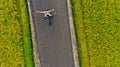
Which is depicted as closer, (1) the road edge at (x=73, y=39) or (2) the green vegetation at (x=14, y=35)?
A: (2) the green vegetation at (x=14, y=35)

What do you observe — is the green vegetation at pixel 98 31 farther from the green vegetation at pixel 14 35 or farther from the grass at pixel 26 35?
the green vegetation at pixel 14 35

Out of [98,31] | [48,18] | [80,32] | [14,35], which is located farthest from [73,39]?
[14,35]

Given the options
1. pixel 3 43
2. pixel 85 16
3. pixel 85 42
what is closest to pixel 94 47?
pixel 85 42

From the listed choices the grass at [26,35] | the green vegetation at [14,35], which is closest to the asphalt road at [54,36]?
the grass at [26,35]

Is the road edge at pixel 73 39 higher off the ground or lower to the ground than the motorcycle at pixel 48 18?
lower

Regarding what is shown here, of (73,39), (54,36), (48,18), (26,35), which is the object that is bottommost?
(73,39)

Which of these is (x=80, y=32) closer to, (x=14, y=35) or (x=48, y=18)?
(x=48, y=18)
